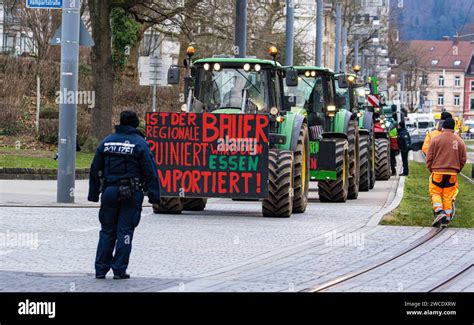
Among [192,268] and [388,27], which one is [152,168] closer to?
[192,268]

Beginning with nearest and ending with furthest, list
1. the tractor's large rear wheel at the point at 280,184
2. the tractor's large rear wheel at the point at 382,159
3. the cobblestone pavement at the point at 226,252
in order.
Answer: the cobblestone pavement at the point at 226,252 < the tractor's large rear wheel at the point at 280,184 < the tractor's large rear wheel at the point at 382,159

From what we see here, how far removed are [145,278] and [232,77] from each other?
35.9 ft

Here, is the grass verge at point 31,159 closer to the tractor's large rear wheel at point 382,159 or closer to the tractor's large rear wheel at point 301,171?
the tractor's large rear wheel at point 382,159

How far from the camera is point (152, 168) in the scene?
→ 13938mm

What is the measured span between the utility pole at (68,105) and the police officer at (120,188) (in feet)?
36.6

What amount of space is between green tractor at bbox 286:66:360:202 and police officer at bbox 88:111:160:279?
14.6 m

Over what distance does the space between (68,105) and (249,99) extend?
334 centimetres

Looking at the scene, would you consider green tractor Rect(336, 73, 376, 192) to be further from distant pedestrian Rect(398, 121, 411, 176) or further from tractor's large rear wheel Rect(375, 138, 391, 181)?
distant pedestrian Rect(398, 121, 411, 176)

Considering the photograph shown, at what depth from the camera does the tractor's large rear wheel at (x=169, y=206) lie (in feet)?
77.5

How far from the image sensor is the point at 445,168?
21.7m

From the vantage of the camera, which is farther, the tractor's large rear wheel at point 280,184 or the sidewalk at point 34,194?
the sidewalk at point 34,194

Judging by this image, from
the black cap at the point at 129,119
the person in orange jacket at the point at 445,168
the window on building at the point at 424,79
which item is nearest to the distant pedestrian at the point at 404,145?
the person in orange jacket at the point at 445,168

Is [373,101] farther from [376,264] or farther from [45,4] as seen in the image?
[376,264]
